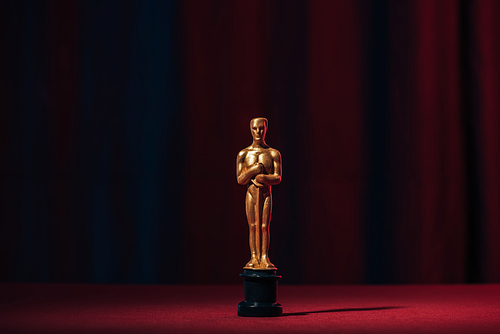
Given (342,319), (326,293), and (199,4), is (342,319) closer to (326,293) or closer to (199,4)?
(326,293)

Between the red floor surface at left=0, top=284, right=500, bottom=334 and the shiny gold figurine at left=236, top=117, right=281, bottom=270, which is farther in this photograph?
the shiny gold figurine at left=236, top=117, right=281, bottom=270

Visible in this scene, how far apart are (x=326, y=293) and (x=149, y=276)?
7.65 feet

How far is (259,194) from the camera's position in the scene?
4406 mm

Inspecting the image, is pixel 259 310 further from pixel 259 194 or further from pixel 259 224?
pixel 259 194

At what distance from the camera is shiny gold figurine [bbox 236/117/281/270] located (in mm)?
4367

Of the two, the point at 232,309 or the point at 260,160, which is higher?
the point at 260,160

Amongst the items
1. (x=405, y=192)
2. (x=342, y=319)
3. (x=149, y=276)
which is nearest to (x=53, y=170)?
(x=149, y=276)

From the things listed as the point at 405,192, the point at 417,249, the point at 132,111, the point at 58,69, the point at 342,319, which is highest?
the point at 58,69

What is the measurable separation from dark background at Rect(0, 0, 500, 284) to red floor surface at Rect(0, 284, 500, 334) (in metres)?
0.84

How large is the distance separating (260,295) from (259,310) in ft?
0.32

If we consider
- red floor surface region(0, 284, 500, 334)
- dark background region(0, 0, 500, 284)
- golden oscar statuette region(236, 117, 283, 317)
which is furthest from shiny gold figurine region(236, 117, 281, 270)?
dark background region(0, 0, 500, 284)

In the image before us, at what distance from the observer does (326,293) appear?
19.4 feet

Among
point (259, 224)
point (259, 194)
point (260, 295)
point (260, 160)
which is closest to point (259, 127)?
point (260, 160)

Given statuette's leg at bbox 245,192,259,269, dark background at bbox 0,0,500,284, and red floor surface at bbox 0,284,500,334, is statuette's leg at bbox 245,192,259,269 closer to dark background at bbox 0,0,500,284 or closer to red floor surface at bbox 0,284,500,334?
red floor surface at bbox 0,284,500,334
